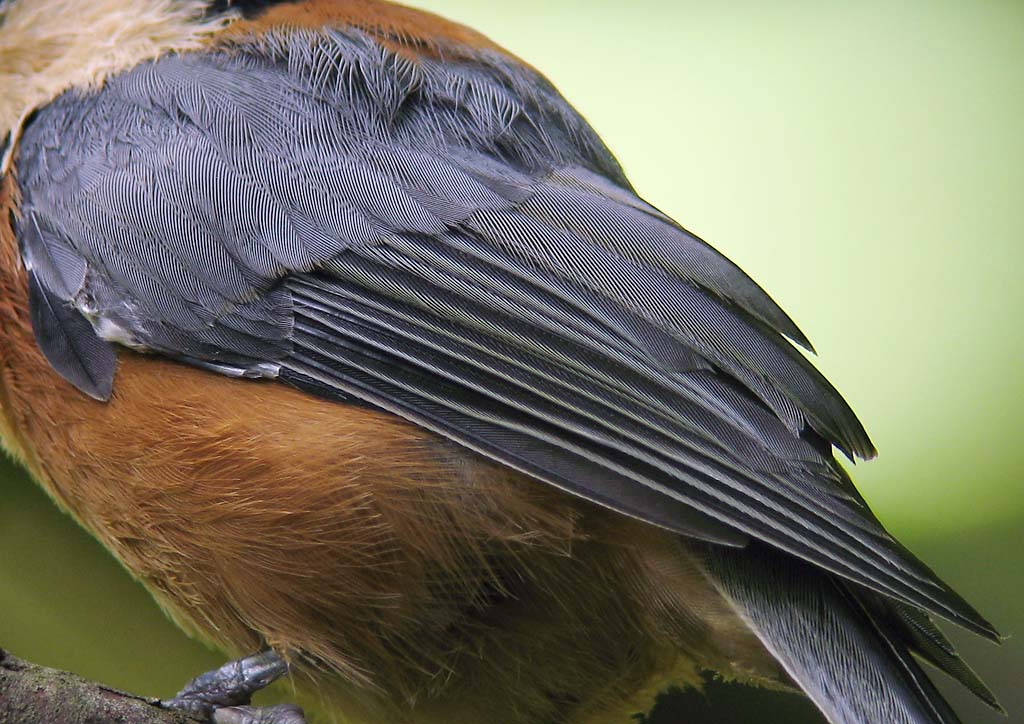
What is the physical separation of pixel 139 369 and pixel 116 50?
953 mm

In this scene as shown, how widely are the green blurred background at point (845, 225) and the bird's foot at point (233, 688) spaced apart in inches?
35.9

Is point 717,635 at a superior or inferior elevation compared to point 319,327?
inferior

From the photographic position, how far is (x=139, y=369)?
2453mm

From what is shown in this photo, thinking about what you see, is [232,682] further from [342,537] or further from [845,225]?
[845,225]

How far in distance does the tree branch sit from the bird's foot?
1.69ft

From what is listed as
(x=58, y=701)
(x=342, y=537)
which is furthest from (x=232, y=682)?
(x=58, y=701)

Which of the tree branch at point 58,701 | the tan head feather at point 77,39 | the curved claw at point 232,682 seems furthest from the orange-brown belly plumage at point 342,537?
the tree branch at point 58,701

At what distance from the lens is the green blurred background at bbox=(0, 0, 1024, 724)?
10.1 ft

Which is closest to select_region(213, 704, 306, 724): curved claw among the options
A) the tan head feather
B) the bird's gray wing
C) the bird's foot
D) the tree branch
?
the bird's foot

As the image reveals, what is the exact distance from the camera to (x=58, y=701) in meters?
1.92

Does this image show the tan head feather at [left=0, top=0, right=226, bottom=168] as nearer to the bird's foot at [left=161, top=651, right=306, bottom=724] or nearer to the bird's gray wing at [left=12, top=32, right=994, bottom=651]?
the bird's gray wing at [left=12, top=32, right=994, bottom=651]

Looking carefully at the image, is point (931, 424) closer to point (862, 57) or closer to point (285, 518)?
point (862, 57)

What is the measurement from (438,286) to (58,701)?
41.9 inches

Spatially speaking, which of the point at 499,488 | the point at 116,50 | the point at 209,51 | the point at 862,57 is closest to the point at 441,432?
the point at 499,488
